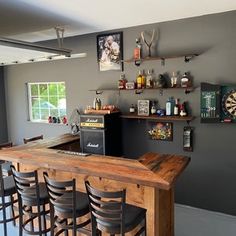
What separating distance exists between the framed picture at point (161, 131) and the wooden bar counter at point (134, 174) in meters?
0.94

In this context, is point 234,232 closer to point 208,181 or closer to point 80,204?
point 208,181

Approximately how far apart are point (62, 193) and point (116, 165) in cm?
57

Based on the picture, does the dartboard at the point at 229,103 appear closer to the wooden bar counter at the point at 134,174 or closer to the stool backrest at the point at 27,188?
the wooden bar counter at the point at 134,174

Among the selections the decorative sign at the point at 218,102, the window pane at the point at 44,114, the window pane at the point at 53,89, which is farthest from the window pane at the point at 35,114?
the decorative sign at the point at 218,102

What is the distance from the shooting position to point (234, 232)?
118 inches

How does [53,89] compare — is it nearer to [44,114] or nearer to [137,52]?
[44,114]

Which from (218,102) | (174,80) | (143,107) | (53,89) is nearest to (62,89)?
(53,89)

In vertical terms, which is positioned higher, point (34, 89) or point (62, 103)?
A: point (34, 89)

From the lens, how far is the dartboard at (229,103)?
123 inches

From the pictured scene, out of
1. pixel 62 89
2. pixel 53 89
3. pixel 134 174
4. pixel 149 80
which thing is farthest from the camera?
pixel 53 89

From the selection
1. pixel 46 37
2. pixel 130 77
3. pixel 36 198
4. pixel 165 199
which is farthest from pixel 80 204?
pixel 46 37

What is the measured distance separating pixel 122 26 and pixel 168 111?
1452 millimetres

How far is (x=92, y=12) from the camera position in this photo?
3.02 metres

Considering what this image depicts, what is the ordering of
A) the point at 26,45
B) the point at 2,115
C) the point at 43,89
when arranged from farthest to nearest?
1. the point at 2,115
2. the point at 43,89
3. the point at 26,45
